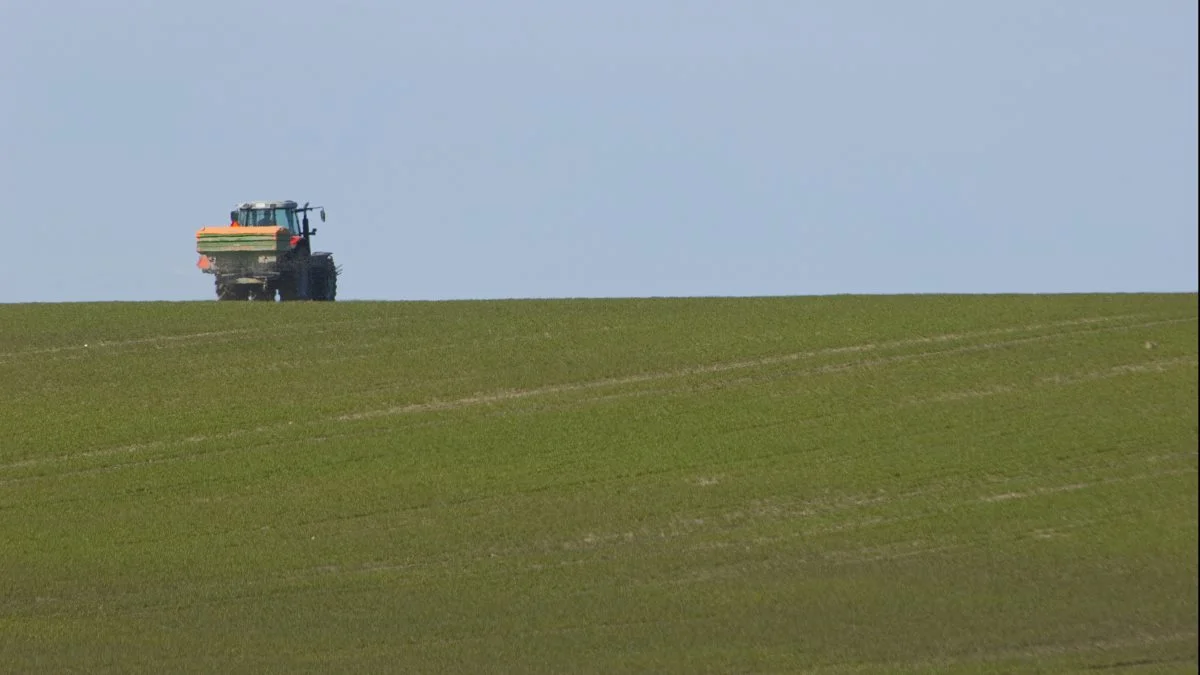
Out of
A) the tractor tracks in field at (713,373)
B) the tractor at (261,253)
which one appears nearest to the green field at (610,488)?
the tractor tracks in field at (713,373)

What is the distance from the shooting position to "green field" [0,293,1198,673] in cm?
1709

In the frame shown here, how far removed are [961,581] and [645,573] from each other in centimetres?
630

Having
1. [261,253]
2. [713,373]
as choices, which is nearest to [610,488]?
[713,373]

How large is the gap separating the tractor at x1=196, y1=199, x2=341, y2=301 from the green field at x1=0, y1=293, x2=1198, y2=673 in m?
5.49

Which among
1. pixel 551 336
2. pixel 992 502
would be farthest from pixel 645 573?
pixel 551 336

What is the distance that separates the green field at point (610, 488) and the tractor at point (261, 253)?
5494mm

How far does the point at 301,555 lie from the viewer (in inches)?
984

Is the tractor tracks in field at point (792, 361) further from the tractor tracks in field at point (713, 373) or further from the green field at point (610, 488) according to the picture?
the green field at point (610, 488)

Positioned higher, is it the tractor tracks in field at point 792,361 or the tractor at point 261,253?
the tractor at point 261,253

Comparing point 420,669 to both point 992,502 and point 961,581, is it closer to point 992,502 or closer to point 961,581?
point 961,581

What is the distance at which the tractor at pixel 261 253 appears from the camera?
156ft

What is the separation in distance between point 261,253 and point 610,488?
23346 mm

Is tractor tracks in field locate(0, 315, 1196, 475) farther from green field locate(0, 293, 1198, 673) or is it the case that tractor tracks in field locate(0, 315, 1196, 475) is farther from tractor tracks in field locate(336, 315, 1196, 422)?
green field locate(0, 293, 1198, 673)

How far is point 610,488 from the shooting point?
27391 millimetres
